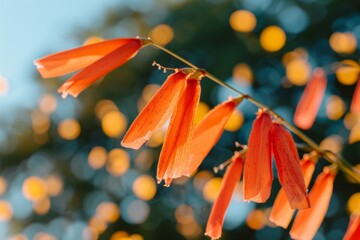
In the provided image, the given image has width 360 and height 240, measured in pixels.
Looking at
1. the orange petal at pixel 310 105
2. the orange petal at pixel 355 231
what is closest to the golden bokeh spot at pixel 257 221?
the orange petal at pixel 310 105

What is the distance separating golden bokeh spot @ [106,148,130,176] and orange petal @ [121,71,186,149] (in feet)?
4.63

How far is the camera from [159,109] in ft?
2.29

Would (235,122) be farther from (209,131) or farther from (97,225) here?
(209,131)

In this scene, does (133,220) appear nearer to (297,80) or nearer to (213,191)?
(213,191)

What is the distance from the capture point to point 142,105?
227 cm

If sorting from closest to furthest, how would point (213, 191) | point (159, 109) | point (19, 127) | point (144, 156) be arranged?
point (159, 109)
point (213, 191)
point (144, 156)
point (19, 127)

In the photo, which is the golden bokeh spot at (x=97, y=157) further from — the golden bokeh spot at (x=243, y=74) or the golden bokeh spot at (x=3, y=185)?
the golden bokeh spot at (x=243, y=74)

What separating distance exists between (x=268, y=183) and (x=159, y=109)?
Result: 0.13 m

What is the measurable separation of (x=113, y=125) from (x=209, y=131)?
151 cm

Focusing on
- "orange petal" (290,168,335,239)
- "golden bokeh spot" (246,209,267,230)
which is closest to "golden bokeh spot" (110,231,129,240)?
"golden bokeh spot" (246,209,267,230)

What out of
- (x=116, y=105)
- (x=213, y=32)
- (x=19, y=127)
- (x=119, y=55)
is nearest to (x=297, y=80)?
(x=213, y=32)

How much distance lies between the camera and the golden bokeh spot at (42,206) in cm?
221

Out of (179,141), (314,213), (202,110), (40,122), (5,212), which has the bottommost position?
(5,212)

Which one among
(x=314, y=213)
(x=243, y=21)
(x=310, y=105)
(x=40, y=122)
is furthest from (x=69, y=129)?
(x=314, y=213)
